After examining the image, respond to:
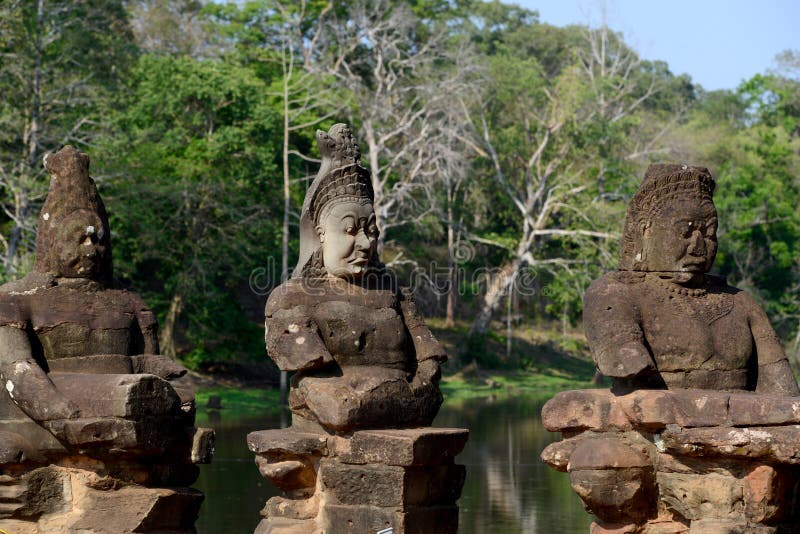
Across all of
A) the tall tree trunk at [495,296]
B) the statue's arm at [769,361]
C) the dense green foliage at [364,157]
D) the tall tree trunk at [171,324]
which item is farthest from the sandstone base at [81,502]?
the tall tree trunk at [495,296]

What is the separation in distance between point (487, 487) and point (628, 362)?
628 centimetres

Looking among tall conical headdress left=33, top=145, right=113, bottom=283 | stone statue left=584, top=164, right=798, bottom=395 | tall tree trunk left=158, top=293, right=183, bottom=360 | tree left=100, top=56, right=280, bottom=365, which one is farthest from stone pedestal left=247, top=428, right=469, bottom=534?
tall tree trunk left=158, top=293, right=183, bottom=360

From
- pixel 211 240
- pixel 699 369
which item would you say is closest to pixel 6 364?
pixel 699 369

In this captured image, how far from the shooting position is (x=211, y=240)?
25328 mm

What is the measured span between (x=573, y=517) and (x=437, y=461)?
3994 mm

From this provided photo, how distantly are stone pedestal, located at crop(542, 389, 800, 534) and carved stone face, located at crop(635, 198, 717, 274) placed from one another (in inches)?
31.2

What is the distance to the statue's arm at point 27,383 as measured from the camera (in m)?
7.38

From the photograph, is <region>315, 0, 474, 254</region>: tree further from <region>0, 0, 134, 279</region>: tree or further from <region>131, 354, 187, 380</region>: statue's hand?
<region>131, 354, 187, 380</region>: statue's hand

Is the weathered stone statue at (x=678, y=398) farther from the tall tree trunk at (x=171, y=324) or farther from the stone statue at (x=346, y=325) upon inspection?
the tall tree trunk at (x=171, y=324)

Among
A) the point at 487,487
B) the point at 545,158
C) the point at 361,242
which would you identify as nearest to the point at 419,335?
the point at 361,242

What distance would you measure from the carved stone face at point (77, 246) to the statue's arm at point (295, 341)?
3.61 feet

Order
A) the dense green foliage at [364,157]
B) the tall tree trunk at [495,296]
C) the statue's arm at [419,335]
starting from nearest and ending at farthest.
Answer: the statue's arm at [419,335], the dense green foliage at [364,157], the tall tree trunk at [495,296]

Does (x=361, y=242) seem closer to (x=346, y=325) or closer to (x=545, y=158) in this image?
(x=346, y=325)

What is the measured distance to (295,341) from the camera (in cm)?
767
